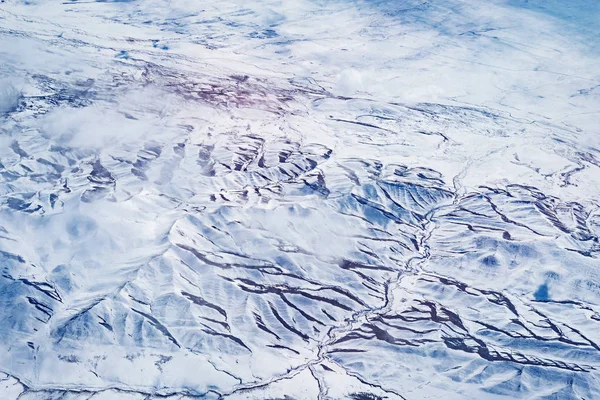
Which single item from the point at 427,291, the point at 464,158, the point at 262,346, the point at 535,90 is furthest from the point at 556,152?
the point at 262,346

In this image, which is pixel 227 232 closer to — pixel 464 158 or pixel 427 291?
pixel 427 291

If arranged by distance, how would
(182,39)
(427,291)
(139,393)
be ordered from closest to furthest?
(139,393), (427,291), (182,39)

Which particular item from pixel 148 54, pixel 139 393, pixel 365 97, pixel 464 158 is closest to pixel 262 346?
pixel 139 393

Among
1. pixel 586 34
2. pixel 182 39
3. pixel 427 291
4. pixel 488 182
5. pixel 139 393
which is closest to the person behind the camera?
pixel 139 393

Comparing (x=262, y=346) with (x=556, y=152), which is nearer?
(x=262, y=346)

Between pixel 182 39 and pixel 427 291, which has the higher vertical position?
pixel 182 39

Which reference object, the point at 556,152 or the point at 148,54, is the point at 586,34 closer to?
the point at 556,152
